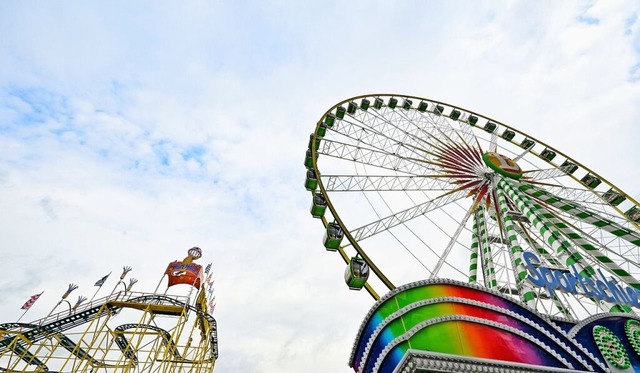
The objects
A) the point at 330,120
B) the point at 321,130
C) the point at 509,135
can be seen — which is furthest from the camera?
the point at 509,135

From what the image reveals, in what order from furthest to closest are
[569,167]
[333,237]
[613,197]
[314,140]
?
[569,167], [613,197], [314,140], [333,237]

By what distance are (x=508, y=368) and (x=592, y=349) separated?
9.10 ft

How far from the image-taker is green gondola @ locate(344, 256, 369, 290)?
8938 mm

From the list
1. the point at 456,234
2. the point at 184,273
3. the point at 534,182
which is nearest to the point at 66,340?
the point at 184,273

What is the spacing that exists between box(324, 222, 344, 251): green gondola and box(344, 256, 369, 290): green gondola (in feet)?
4.08

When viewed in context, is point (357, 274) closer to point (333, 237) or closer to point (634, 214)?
point (333, 237)

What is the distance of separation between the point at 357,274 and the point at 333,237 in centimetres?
164

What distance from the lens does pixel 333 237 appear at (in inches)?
406

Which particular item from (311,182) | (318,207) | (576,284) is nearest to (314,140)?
(311,182)

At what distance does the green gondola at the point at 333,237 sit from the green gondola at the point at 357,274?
1.24 metres

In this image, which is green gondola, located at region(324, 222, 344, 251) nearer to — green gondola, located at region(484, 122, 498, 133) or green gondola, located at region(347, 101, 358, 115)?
green gondola, located at region(347, 101, 358, 115)

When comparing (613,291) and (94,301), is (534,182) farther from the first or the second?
(94,301)

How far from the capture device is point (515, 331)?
241 inches

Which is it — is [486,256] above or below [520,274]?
above
